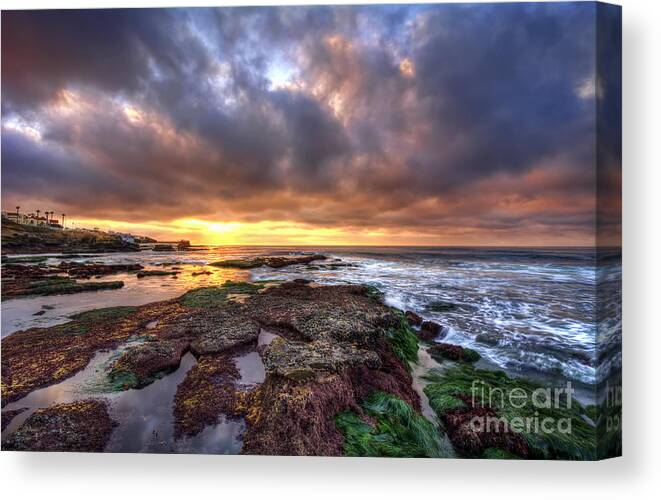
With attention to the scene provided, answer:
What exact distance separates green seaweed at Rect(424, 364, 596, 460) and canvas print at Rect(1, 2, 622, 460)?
0.08 feet

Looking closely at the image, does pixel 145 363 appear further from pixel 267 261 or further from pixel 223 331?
pixel 267 261

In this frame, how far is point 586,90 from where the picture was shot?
273cm

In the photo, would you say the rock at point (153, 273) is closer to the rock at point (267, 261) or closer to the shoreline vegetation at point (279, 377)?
the shoreline vegetation at point (279, 377)

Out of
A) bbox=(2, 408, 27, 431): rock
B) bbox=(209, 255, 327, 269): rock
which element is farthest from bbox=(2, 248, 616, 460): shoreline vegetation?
bbox=(209, 255, 327, 269): rock

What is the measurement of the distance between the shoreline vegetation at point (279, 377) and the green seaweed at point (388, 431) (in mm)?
13

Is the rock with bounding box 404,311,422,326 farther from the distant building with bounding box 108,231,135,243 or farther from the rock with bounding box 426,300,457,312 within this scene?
the distant building with bounding box 108,231,135,243

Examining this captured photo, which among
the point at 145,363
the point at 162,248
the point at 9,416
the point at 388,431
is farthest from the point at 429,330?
Result: the point at 9,416

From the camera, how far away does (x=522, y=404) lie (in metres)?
2.80

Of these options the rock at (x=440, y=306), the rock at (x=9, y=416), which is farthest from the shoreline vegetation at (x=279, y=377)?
the rock at (x=440, y=306)

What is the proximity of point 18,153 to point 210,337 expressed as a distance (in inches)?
163

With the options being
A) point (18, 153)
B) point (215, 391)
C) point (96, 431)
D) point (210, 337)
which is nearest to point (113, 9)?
point (18, 153)

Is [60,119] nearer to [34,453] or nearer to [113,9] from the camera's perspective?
[113,9]

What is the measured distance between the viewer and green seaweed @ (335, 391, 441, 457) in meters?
2.55

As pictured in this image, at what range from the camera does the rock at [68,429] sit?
265 cm
